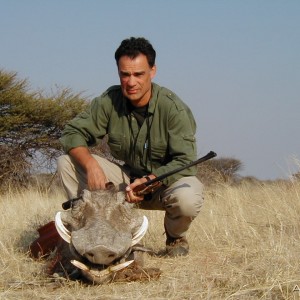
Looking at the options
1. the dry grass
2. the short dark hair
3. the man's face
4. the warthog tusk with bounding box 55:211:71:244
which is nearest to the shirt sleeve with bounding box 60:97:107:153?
the man's face

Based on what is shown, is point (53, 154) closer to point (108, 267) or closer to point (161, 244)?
point (161, 244)

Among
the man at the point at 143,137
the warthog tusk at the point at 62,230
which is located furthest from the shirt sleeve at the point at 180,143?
the warthog tusk at the point at 62,230

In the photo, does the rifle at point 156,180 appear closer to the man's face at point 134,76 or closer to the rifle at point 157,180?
the rifle at point 157,180

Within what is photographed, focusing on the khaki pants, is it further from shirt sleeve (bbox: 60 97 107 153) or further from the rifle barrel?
the rifle barrel

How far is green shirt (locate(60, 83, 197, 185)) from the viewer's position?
17.9 ft

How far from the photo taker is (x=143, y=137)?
18.3ft

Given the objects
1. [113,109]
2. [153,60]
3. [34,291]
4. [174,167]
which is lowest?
[34,291]

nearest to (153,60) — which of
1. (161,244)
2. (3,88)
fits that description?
(161,244)

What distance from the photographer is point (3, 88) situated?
60.1ft

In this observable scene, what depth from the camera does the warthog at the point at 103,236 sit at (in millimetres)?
3923

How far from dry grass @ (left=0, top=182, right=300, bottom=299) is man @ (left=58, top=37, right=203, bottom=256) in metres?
0.49

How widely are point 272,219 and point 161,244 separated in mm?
1710

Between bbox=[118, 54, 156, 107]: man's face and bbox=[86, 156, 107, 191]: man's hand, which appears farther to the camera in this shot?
bbox=[118, 54, 156, 107]: man's face

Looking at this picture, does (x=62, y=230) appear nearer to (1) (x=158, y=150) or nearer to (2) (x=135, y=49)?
(1) (x=158, y=150)
